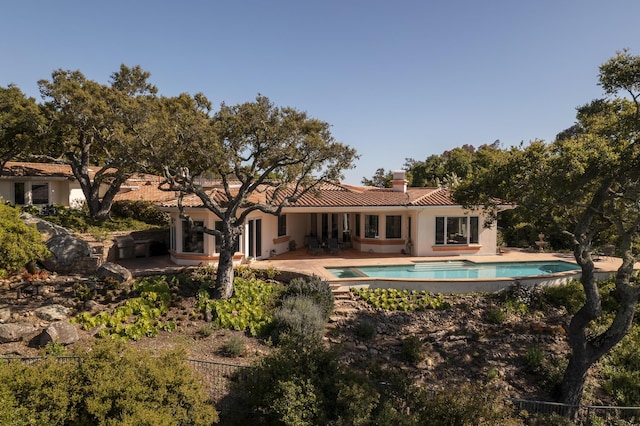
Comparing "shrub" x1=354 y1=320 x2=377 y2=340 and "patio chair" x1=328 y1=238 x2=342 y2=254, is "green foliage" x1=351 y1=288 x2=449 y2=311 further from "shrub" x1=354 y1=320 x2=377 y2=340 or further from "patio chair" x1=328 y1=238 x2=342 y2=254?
"patio chair" x1=328 y1=238 x2=342 y2=254

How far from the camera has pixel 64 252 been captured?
57.2 ft

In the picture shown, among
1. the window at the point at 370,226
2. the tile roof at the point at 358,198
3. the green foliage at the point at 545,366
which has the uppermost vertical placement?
the tile roof at the point at 358,198

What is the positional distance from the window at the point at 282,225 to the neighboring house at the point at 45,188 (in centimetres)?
882

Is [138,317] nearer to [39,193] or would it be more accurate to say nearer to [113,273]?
[113,273]

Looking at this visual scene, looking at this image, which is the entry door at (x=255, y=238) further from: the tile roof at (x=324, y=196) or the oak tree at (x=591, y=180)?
the oak tree at (x=591, y=180)

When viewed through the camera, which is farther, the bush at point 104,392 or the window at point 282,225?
the window at point 282,225

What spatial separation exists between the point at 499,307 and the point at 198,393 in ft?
44.3

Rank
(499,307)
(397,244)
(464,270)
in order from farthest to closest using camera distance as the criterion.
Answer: (397,244) → (464,270) → (499,307)

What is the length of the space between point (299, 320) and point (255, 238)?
957 cm

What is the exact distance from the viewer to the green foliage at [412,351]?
43.7 feet

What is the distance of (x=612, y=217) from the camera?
1275 centimetres

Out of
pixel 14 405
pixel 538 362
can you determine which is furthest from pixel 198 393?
pixel 538 362

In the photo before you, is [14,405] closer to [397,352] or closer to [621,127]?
[397,352]

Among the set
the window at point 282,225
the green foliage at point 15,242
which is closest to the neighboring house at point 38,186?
the window at point 282,225
